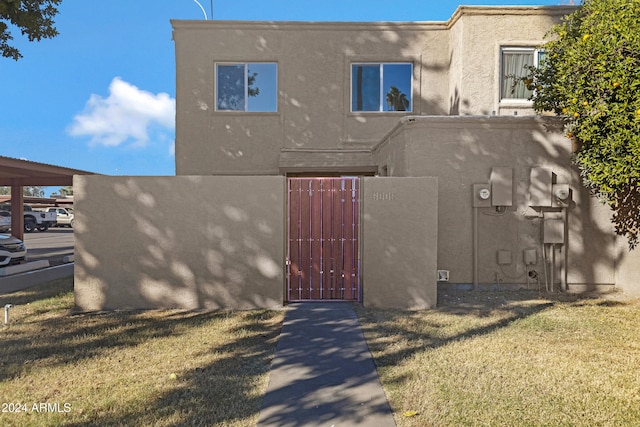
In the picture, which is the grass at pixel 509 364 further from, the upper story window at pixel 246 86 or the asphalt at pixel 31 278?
the upper story window at pixel 246 86

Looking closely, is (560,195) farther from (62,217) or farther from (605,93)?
(62,217)

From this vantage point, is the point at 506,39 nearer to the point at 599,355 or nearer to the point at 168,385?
the point at 599,355

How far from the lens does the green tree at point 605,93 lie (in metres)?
6.72

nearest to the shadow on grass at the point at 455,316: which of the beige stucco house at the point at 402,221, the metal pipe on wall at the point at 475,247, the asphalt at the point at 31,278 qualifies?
the metal pipe on wall at the point at 475,247

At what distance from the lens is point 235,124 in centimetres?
1266

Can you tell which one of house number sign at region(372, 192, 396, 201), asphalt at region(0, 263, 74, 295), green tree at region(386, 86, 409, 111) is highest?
green tree at region(386, 86, 409, 111)

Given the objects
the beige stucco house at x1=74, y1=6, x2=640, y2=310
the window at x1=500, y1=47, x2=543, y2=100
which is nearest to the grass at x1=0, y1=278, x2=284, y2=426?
the beige stucco house at x1=74, y1=6, x2=640, y2=310

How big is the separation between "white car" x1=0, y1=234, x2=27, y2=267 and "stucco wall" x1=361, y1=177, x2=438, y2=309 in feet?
36.3

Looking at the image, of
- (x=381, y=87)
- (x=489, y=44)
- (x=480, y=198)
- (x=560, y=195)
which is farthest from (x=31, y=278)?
(x=489, y=44)

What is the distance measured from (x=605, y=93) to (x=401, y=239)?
A: 432 centimetres

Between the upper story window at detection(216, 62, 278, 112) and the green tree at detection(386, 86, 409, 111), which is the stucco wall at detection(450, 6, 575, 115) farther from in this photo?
the upper story window at detection(216, 62, 278, 112)

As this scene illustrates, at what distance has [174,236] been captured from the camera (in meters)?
7.18

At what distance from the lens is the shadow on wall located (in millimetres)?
7160

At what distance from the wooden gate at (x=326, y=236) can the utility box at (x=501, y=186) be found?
2.99 meters
